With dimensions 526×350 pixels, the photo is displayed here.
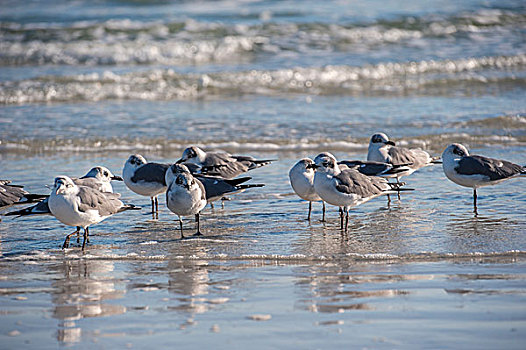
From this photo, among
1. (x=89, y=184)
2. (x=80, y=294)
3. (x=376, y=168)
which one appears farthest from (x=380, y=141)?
(x=80, y=294)

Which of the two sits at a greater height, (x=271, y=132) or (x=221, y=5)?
(x=221, y=5)

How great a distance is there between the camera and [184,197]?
721 cm

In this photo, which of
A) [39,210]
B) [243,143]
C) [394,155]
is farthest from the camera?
[243,143]

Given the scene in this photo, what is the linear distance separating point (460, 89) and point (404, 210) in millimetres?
8992

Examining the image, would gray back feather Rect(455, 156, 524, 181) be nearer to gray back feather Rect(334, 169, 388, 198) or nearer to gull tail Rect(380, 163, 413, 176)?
gull tail Rect(380, 163, 413, 176)

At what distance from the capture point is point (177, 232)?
7469 mm

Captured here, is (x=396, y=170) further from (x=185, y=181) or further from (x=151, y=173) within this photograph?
(x=151, y=173)

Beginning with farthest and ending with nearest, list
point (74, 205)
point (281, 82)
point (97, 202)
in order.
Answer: point (281, 82)
point (97, 202)
point (74, 205)

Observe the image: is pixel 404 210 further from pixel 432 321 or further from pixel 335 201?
pixel 432 321

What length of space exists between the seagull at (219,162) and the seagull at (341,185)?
1.69 m

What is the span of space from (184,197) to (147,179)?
119 cm

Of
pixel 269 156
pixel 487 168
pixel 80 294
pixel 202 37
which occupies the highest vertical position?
pixel 202 37

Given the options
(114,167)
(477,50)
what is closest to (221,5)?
(477,50)

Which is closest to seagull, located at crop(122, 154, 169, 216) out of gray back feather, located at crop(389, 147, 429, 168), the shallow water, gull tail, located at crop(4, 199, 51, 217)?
the shallow water
